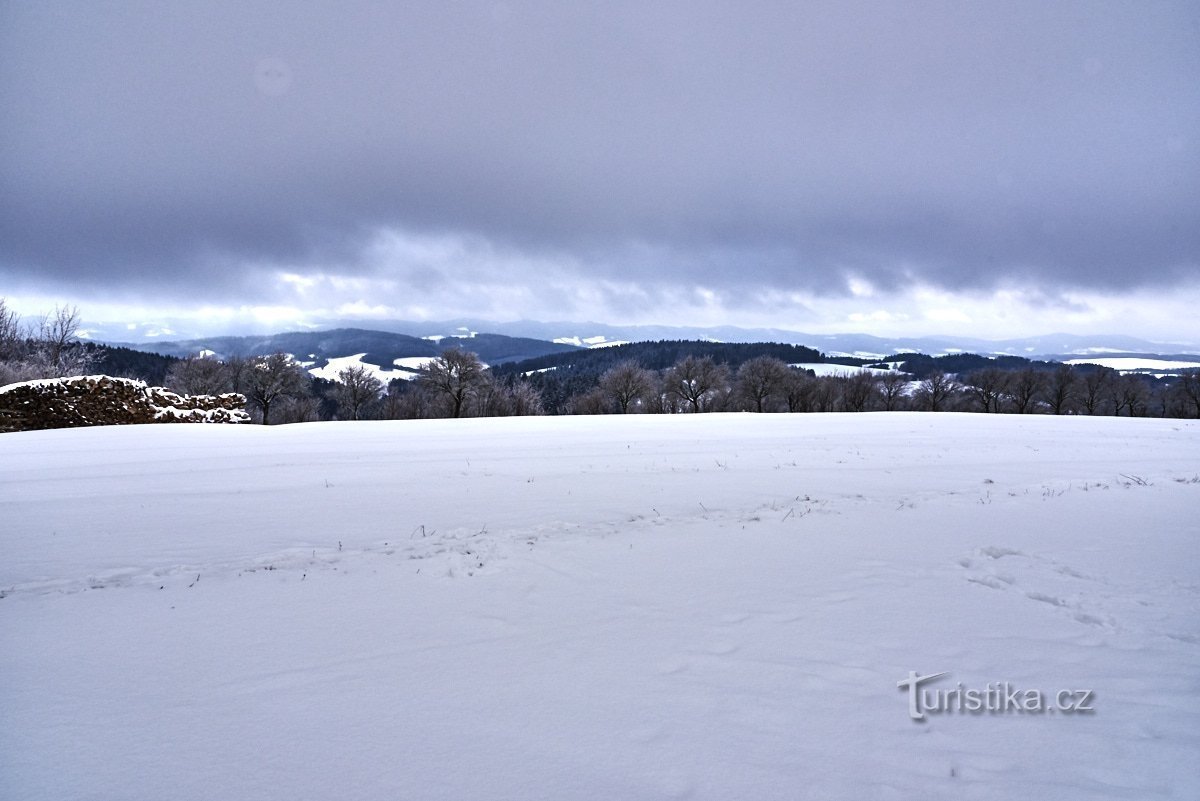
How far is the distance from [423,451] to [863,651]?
1428cm

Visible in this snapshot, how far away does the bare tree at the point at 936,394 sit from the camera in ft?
272

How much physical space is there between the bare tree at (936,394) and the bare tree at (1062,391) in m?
12.9

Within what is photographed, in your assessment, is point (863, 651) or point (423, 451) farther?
point (423, 451)

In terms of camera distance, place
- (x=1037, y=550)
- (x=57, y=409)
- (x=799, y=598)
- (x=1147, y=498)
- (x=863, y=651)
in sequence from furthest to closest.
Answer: (x=57, y=409)
(x=1147, y=498)
(x=1037, y=550)
(x=799, y=598)
(x=863, y=651)

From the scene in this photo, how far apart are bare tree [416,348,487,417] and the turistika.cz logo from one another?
197ft

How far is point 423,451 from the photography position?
16.0m

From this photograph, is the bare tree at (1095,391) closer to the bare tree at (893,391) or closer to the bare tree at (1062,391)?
the bare tree at (1062,391)

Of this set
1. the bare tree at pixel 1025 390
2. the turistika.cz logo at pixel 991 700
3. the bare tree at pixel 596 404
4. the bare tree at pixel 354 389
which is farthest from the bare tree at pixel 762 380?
the turistika.cz logo at pixel 991 700

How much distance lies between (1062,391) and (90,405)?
4484 inches

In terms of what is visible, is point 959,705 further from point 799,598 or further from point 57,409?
point 57,409

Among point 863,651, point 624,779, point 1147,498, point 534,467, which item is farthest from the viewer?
point 534,467

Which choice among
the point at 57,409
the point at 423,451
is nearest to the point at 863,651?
the point at 423,451

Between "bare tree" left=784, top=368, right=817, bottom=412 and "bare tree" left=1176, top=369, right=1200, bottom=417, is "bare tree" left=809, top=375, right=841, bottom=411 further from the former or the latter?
Result: "bare tree" left=1176, top=369, right=1200, bottom=417

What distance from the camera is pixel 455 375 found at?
61.8 metres
